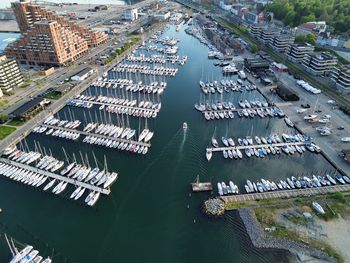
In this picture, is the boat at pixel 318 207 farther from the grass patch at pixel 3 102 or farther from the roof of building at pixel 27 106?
the grass patch at pixel 3 102

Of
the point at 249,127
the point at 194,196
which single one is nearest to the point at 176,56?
the point at 249,127

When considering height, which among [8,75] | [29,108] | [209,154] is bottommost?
[209,154]

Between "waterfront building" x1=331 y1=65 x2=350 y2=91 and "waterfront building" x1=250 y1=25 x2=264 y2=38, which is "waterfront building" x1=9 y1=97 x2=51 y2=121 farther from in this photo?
"waterfront building" x1=250 y1=25 x2=264 y2=38

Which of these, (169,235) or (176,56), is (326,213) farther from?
(176,56)

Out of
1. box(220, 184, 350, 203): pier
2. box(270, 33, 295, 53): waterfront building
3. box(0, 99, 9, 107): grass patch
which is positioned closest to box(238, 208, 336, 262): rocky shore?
box(220, 184, 350, 203): pier

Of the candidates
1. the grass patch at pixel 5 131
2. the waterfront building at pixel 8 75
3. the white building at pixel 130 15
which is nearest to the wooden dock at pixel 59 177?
the grass patch at pixel 5 131

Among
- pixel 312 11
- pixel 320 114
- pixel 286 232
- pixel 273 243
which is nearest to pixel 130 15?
pixel 312 11

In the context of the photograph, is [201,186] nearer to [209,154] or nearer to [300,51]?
[209,154]
